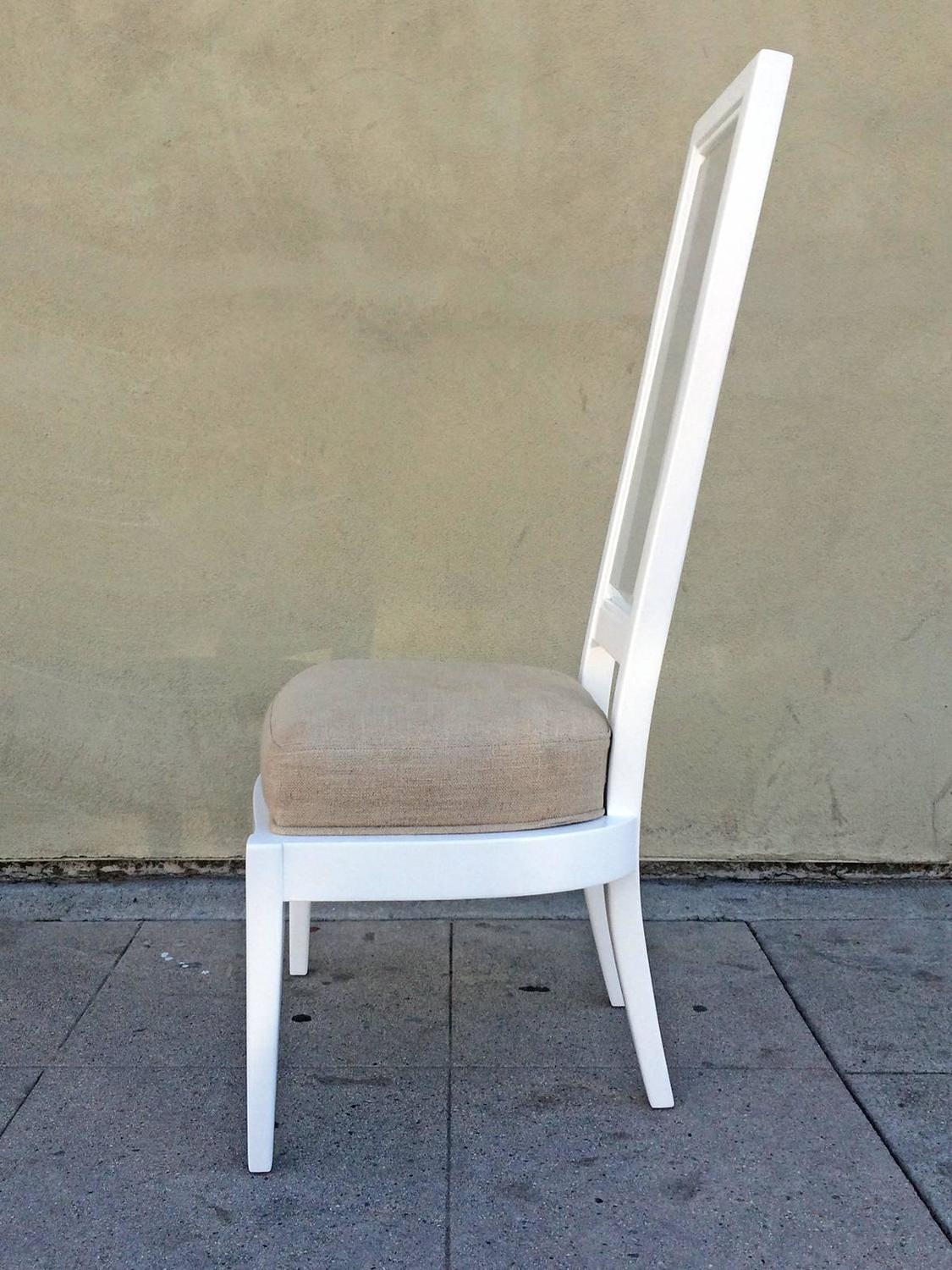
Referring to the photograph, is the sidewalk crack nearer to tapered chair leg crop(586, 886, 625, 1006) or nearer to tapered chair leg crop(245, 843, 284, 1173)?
tapered chair leg crop(586, 886, 625, 1006)

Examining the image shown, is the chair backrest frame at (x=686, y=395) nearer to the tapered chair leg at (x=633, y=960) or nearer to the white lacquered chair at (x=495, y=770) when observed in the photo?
the white lacquered chair at (x=495, y=770)

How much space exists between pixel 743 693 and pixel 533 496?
1.95 ft

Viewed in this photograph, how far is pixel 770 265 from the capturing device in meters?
2.25

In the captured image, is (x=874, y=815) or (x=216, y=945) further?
(x=874, y=815)

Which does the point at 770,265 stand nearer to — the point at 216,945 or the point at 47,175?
the point at 47,175

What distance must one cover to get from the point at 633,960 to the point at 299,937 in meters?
0.68

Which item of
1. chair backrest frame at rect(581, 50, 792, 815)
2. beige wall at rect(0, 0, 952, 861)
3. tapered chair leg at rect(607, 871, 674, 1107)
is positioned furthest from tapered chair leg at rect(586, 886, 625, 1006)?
beige wall at rect(0, 0, 952, 861)

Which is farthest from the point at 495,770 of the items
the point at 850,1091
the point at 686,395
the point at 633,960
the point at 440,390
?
the point at 440,390

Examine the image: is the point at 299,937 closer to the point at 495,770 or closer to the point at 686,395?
the point at 495,770

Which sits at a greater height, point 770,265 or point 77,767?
point 770,265

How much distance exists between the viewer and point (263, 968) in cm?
135

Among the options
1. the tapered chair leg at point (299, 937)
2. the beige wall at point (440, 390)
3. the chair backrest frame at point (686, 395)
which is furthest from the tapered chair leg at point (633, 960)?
the beige wall at point (440, 390)

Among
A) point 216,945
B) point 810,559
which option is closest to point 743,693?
point 810,559

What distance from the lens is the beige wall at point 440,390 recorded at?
2.19 meters
